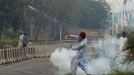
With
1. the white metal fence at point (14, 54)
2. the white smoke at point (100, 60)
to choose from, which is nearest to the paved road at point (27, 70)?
the white smoke at point (100, 60)

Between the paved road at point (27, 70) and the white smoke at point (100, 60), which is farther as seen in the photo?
the paved road at point (27, 70)

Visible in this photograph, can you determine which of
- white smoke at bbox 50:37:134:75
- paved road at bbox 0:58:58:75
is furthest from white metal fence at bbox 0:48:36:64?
white smoke at bbox 50:37:134:75

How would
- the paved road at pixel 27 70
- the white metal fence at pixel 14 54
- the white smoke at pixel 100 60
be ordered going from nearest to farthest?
the white smoke at pixel 100 60
the paved road at pixel 27 70
the white metal fence at pixel 14 54

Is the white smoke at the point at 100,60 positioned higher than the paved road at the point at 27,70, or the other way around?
the white smoke at the point at 100,60

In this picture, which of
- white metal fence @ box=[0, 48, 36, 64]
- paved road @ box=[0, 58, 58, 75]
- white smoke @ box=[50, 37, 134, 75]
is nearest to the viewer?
white smoke @ box=[50, 37, 134, 75]

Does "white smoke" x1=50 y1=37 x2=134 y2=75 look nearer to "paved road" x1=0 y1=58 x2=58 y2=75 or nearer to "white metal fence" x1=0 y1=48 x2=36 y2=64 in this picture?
"paved road" x1=0 y1=58 x2=58 y2=75

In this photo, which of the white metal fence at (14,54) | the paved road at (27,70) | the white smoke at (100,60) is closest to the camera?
the white smoke at (100,60)

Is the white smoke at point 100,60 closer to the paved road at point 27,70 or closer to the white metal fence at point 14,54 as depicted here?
the paved road at point 27,70

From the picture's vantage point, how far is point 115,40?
945 inches

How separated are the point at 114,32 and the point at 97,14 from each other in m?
43.8

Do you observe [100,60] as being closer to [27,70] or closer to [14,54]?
[27,70]

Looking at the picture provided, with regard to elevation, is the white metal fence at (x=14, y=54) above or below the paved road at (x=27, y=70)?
above

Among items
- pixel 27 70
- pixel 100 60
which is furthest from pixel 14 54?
pixel 100 60

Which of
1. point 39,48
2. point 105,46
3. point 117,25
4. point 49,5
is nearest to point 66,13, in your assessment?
point 49,5
